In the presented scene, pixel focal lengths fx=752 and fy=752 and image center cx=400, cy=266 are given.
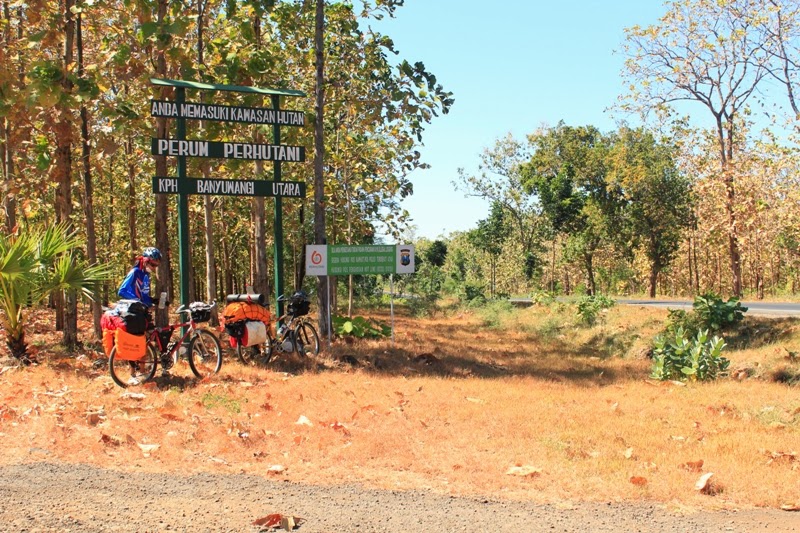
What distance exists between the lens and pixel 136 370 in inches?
407

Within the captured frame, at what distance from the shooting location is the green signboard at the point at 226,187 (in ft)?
41.1

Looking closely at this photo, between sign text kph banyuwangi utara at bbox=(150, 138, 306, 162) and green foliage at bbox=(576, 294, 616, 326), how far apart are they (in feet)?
38.5

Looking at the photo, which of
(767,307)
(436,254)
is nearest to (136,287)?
(767,307)

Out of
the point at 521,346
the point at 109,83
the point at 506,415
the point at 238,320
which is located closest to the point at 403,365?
the point at 238,320

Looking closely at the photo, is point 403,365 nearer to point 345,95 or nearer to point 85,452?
point 85,452

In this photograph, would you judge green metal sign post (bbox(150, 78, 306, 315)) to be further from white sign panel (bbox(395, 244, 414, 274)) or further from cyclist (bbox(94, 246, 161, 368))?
white sign panel (bbox(395, 244, 414, 274))

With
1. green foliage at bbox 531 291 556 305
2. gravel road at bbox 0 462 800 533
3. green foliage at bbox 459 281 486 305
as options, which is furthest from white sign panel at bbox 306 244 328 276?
green foliage at bbox 459 281 486 305

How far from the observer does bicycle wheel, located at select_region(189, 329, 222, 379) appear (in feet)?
35.0

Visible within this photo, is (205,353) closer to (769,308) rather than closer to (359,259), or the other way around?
(359,259)

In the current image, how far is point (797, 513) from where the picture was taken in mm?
5891

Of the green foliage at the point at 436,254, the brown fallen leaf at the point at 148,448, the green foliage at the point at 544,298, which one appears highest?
the green foliage at the point at 436,254

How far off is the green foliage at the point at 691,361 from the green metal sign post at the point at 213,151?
668cm

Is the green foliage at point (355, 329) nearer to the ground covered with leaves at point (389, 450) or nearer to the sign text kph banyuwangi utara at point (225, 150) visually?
the ground covered with leaves at point (389, 450)

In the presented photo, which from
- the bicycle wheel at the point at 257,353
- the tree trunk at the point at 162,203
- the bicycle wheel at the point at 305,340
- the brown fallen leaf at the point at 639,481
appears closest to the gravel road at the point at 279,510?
the brown fallen leaf at the point at 639,481
